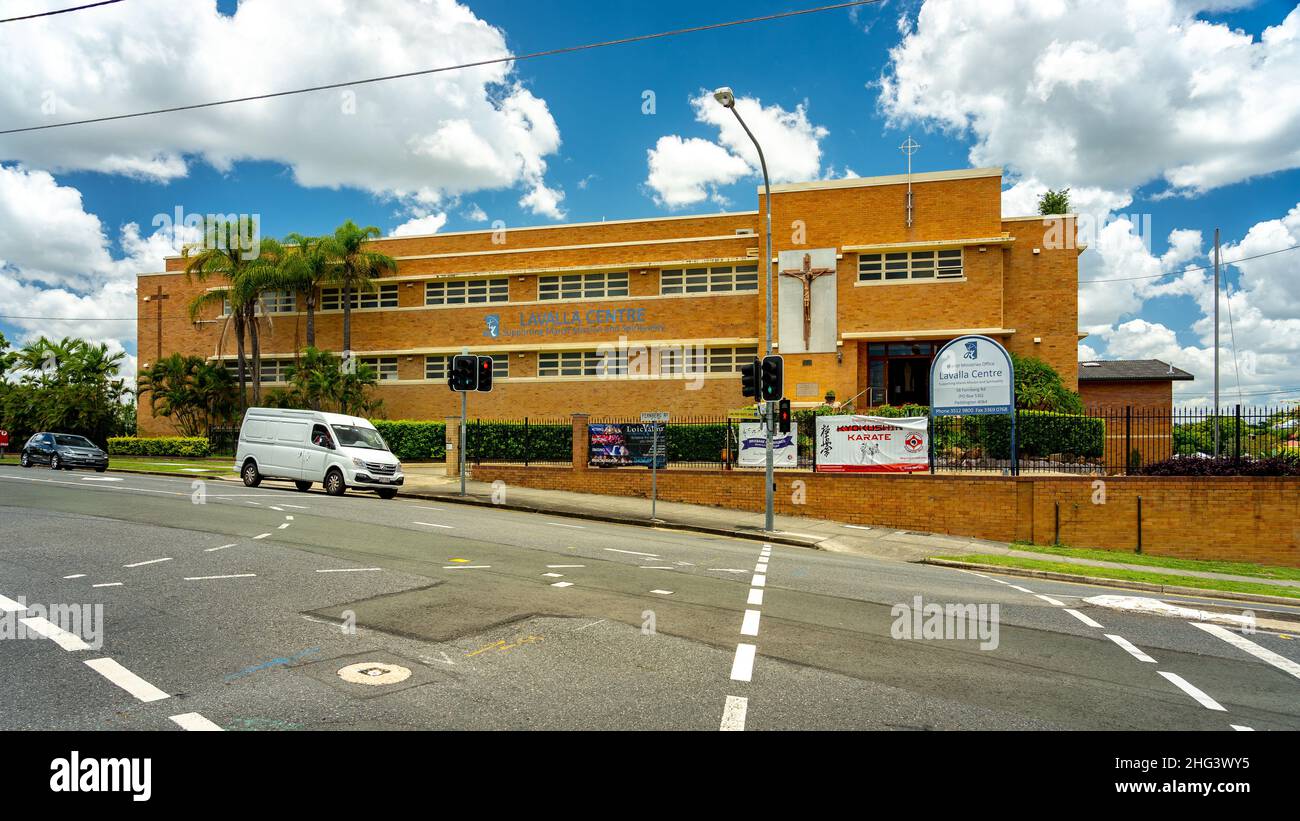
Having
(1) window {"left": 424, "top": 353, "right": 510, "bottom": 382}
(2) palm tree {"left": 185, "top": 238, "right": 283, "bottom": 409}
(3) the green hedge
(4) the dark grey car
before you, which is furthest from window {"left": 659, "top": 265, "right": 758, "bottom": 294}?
(4) the dark grey car

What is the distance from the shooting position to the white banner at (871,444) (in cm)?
2056

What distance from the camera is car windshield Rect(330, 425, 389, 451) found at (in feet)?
70.8

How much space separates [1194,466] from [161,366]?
42.6 m

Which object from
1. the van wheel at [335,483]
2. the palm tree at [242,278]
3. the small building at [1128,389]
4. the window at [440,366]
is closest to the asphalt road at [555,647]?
the van wheel at [335,483]

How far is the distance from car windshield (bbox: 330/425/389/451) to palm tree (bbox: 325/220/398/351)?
56.9 feet

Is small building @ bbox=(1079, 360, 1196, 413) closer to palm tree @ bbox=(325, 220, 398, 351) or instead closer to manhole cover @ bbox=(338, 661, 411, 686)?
palm tree @ bbox=(325, 220, 398, 351)

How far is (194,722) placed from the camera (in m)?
4.77

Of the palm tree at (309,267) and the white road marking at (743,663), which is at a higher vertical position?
the palm tree at (309,267)

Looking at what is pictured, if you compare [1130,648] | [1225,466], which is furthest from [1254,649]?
A: [1225,466]

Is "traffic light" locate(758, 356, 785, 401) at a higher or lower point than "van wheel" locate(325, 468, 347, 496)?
higher

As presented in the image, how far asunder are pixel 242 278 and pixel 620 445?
22.7 meters

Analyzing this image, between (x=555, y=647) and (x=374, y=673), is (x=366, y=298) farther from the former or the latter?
(x=374, y=673)

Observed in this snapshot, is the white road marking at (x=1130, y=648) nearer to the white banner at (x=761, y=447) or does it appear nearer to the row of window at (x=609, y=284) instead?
the white banner at (x=761, y=447)

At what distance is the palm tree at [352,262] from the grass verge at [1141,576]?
101 ft
